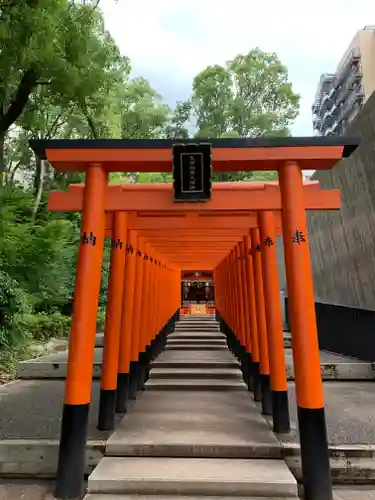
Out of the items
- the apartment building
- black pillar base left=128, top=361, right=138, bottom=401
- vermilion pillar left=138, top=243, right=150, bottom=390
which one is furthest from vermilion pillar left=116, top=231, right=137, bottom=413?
the apartment building

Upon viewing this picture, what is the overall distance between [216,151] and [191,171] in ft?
1.18

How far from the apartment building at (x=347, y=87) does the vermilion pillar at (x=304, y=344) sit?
24762mm

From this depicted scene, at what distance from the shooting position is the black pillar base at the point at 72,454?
345cm

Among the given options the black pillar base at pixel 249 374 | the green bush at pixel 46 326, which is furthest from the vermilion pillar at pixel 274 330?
the green bush at pixel 46 326

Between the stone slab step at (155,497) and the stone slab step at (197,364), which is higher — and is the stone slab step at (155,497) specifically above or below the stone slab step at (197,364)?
below

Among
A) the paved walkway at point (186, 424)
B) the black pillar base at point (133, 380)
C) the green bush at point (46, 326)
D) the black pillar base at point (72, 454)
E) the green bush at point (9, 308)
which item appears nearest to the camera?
the black pillar base at point (72, 454)

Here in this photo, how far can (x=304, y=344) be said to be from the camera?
3.59 m

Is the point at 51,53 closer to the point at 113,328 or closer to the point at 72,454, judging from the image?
the point at 113,328

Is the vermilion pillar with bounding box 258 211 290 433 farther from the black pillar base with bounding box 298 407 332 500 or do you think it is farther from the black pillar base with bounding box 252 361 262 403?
the black pillar base with bounding box 252 361 262 403

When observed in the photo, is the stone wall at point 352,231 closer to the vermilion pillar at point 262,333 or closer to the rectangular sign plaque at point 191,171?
the vermilion pillar at point 262,333

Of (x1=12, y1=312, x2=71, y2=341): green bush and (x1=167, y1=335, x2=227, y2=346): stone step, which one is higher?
(x1=12, y1=312, x2=71, y2=341): green bush

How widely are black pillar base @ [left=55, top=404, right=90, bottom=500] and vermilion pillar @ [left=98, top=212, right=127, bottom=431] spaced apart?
1016mm

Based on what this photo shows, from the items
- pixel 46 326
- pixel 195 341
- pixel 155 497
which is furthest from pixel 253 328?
pixel 46 326

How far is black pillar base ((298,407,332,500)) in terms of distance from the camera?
334 centimetres
